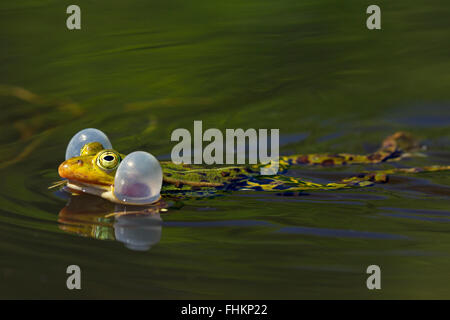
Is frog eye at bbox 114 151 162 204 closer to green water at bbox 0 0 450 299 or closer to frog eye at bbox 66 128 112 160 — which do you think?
green water at bbox 0 0 450 299

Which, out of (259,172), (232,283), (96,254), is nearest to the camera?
(232,283)

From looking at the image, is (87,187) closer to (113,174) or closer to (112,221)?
(113,174)

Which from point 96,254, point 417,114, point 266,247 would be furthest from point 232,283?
point 417,114

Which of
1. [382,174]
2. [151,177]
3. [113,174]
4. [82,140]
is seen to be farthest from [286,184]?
[82,140]

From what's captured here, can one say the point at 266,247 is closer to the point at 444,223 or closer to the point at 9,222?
the point at 444,223

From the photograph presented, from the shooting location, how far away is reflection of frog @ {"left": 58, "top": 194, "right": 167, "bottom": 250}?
4.81 metres

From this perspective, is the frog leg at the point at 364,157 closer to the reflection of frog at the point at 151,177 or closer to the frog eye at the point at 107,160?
the reflection of frog at the point at 151,177

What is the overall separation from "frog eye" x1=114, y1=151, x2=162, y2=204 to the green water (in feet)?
0.73

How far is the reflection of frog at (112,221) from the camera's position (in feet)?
15.8

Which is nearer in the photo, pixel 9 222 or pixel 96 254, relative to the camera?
pixel 96 254

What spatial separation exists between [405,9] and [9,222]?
712 centimetres

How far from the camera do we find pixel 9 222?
5.00 meters

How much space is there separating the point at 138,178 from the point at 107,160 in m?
0.36

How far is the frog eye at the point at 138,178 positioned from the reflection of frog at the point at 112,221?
0.11m
